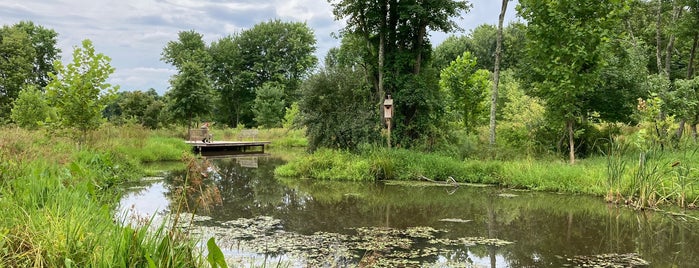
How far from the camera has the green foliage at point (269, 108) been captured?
36.6 meters

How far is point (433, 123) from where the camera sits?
14562mm

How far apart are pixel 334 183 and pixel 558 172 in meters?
5.14

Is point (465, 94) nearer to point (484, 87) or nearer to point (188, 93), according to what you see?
point (484, 87)

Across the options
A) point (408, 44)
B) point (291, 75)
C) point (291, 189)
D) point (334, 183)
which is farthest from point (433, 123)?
point (291, 75)

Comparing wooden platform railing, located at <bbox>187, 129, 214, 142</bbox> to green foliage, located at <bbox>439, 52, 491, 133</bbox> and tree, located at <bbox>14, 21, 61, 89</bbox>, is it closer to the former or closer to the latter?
green foliage, located at <bbox>439, 52, 491, 133</bbox>

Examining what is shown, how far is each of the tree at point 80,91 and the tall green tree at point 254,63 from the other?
107 ft

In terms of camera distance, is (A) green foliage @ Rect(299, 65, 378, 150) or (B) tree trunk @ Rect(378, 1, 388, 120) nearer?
(A) green foliage @ Rect(299, 65, 378, 150)

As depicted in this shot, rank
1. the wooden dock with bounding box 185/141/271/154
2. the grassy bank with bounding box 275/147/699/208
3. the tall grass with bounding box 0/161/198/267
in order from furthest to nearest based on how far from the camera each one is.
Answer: the wooden dock with bounding box 185/141/271/154, the grassy bank with bounding box 275/147/699/208, the tall grass with bounding box 0/161/198/267

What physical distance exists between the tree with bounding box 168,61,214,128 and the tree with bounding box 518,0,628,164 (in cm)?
1898

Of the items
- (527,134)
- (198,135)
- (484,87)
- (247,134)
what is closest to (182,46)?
(247,134)

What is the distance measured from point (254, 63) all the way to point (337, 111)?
33701 millimetres

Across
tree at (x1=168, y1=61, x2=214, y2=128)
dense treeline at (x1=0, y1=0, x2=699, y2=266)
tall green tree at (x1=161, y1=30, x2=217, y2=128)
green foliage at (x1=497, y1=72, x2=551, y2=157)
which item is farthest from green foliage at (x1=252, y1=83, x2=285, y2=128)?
green foliage at (x1=497, y1=72, x2=551, y2=157)

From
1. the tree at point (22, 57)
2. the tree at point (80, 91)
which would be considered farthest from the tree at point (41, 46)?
the tree at point (80, 91)

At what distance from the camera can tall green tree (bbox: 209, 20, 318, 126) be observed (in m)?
45.2
